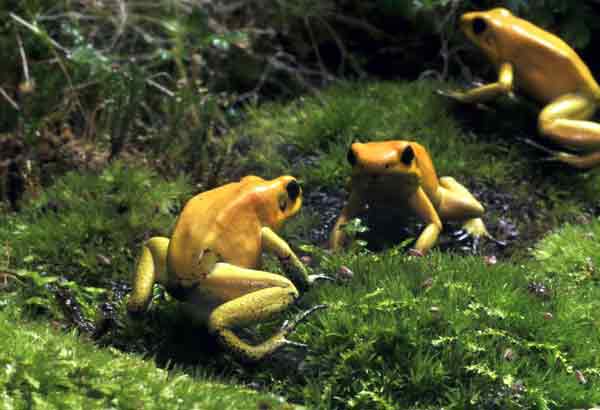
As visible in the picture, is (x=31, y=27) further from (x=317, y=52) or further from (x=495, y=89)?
(x=495, y=89)

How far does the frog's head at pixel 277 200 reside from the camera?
14.4 ft

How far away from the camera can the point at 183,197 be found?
5.94m

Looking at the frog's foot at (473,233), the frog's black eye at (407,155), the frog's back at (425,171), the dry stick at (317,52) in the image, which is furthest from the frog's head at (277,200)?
the dry stick at (317,52)

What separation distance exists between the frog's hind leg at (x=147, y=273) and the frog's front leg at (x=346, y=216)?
43.1 inches

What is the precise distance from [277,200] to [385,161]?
70 cm

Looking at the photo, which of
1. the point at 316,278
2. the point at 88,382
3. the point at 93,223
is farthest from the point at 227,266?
the point at 93,223

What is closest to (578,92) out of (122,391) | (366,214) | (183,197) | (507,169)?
(507,169)

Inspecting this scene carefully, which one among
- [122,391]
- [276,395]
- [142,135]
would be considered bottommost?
[142,135]

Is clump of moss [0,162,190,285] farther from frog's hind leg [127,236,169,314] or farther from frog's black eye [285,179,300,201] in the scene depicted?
frog's black eye [285,179,300,201]

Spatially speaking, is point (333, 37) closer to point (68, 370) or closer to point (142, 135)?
point (142, 135)

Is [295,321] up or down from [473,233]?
up

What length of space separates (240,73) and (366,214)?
3786 millimetres

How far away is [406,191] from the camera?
4.98m

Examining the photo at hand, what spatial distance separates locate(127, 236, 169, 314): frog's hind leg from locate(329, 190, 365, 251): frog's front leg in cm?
109
